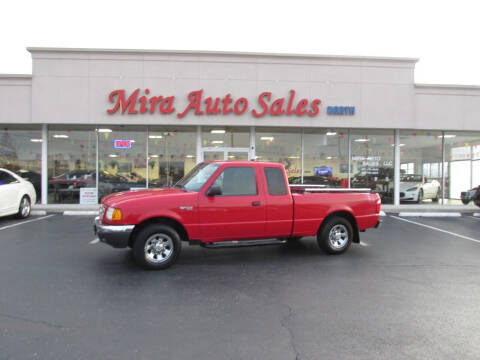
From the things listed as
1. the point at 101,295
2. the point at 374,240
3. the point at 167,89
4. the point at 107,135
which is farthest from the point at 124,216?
the point at 107,135

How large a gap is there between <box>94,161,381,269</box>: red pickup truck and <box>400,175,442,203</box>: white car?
1008 cm

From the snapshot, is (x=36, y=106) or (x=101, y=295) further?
(x=36, y=106)

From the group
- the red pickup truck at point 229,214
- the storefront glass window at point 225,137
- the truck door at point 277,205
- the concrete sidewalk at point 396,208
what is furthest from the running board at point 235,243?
the storefront glass window at point 225,137

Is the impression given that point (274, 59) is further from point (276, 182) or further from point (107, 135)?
point (276, 182)

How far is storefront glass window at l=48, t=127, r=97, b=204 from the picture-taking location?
49.3 ft

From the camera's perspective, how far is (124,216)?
18.4 feet

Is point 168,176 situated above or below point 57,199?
above

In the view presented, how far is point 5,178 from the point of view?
34.6ft

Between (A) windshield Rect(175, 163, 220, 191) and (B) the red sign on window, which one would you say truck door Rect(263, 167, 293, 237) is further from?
(B) the red sign on window

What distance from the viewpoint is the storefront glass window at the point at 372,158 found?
15992 mm

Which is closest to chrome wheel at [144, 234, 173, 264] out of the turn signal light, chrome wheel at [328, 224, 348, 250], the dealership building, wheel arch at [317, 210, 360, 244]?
the turn signal light

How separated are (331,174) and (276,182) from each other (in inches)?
Answer: 392

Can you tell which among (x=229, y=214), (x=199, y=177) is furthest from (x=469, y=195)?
(x=199, y=177)

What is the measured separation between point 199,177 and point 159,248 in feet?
5.00
